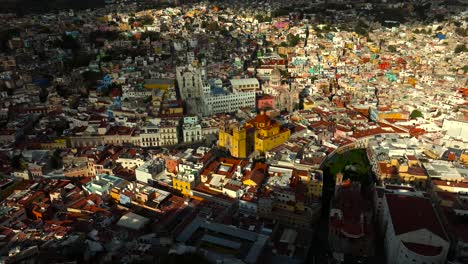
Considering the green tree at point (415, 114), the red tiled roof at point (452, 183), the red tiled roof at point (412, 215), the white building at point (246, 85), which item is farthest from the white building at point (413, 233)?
the white building at point (246, 85)

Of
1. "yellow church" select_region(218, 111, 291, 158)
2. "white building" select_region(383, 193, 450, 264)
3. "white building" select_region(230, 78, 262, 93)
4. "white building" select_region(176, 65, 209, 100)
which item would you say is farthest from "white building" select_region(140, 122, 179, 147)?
"white building" select_region(383, 193, 450, 264)

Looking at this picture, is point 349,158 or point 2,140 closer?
point 349,158

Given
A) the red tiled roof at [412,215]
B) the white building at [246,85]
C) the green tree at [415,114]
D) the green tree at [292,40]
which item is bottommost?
the red tiled roof at [412,215]

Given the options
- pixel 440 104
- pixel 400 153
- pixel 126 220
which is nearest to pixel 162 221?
pixel 126 220

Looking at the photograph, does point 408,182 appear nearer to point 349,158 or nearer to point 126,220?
point 349,158

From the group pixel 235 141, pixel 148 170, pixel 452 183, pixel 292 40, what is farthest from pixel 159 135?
pixel 292 40

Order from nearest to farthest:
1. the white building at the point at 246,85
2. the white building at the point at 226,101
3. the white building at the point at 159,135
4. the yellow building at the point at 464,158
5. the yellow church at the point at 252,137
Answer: the yellow building at the point at 464,158 < the yellow church at the point at 252,137 < the white building at the point at 159,135 < the white building at the point at 226,101 < the white building at the point at 246,85

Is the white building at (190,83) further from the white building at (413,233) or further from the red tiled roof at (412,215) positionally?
the white building at (413,233)
